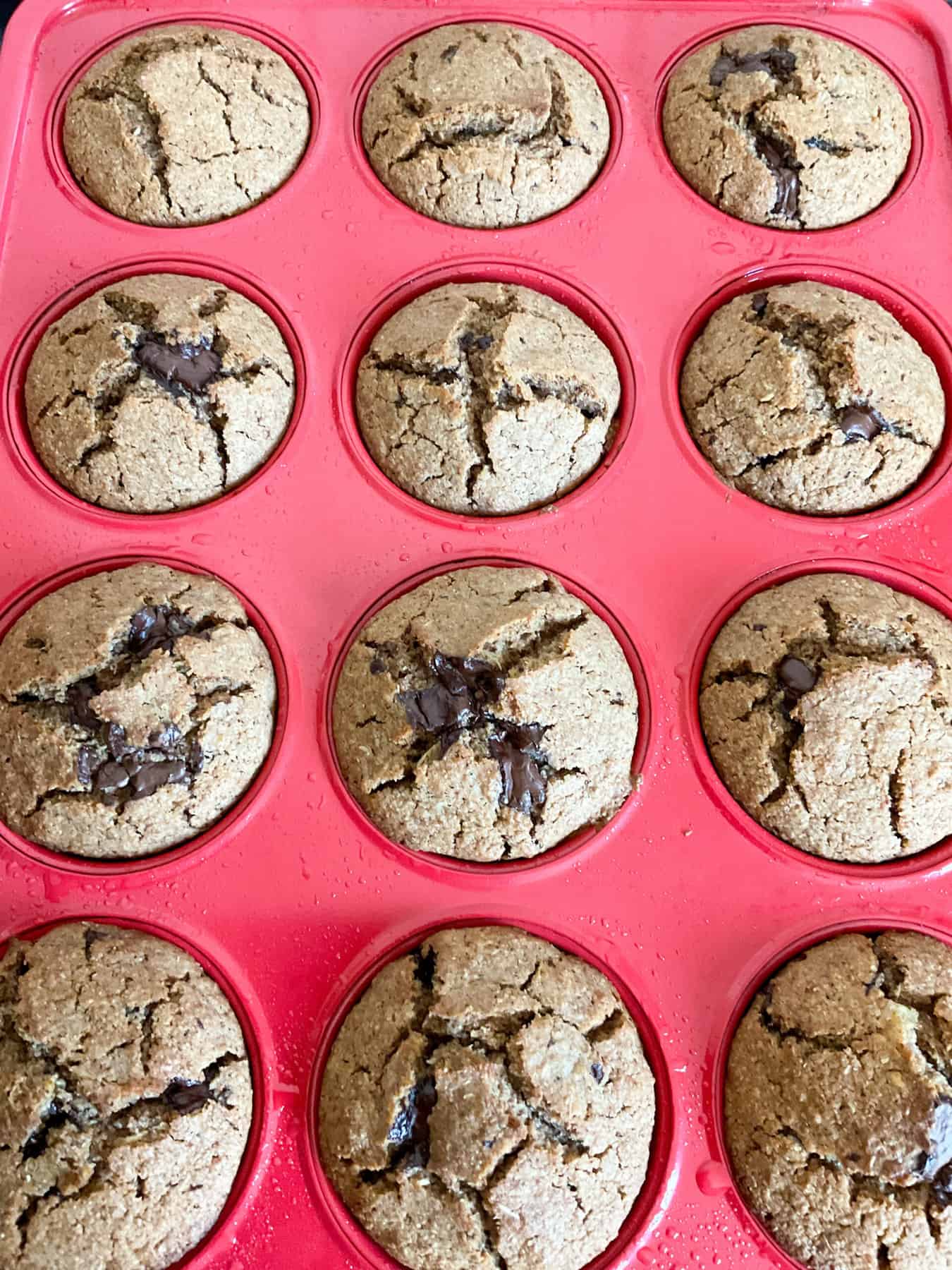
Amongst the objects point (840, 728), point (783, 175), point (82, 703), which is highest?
point (783, 175)

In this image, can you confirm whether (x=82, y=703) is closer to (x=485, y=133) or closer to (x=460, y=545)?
(x=460, y=545)

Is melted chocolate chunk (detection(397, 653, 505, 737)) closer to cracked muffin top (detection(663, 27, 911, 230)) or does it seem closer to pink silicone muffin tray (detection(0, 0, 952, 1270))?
pink silicone muffin tray (detection(0, 0, 952, 1270))

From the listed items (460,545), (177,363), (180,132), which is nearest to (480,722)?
(460,545)

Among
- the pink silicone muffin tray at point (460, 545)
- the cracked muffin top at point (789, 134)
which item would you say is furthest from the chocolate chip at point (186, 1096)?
the cracked muffin top at point (789, 134)

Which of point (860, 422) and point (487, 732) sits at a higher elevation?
point (860, 422)

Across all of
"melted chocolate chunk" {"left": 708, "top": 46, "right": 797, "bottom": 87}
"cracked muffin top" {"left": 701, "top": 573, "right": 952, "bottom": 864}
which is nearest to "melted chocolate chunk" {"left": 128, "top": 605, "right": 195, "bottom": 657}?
"cracked muffin top" {"left": 701, "top": 573, "right": 952, "bottom": 864}

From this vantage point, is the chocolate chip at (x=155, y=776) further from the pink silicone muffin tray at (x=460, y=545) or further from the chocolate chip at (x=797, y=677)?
the chocolate chip at (x=797, y=677)
